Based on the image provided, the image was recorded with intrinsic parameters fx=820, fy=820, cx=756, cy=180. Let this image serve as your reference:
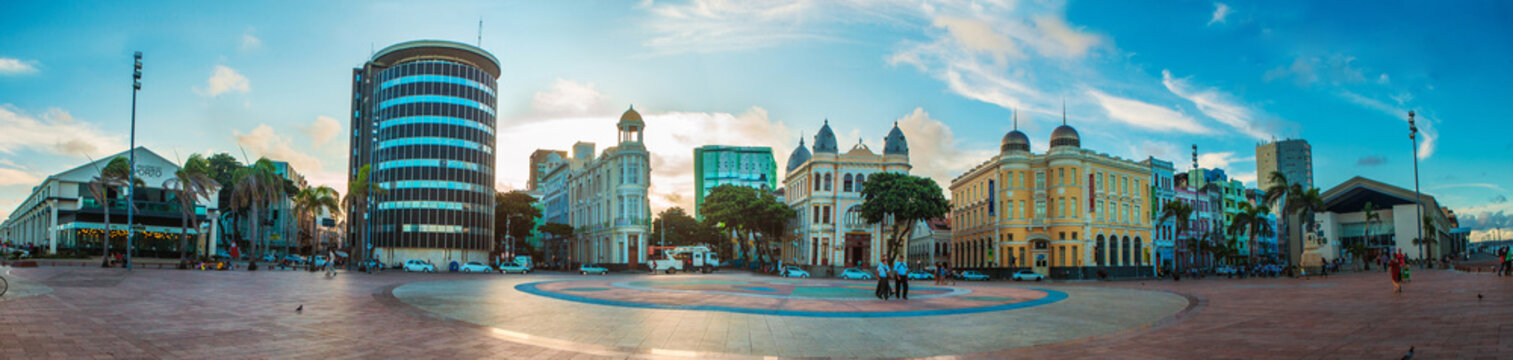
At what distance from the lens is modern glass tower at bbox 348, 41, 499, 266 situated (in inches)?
3452

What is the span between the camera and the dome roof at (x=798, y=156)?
106 meters

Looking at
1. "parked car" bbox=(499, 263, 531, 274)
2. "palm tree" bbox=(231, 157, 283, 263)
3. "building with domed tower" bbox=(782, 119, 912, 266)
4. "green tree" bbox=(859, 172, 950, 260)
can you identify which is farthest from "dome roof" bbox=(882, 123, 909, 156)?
"palm tree" bbox=(231, 157, 283, 263)

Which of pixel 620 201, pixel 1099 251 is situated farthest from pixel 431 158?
pixel 1099 251

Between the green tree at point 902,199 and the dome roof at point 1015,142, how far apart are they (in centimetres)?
1009

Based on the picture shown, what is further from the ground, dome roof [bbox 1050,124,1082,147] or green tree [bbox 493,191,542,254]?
dome roof [bbox 1050,124,1082,147]

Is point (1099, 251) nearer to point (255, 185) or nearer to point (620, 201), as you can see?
point (620, 201)

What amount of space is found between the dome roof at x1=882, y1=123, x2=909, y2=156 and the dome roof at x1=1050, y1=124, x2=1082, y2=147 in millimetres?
17747

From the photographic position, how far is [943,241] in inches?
3937

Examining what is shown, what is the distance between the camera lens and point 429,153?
3455 inches

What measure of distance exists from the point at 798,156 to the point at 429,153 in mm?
44650

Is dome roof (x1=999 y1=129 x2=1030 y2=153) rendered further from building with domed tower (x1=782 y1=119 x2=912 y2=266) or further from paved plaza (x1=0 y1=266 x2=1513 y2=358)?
paved plaza (x1=0 y1=266 x2=1513 y2=358)

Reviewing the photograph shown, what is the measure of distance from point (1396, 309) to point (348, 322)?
21.5 metres

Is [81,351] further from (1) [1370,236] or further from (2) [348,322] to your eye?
(1) [1370,236]

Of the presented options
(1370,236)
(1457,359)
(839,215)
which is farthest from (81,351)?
(1370,236)
